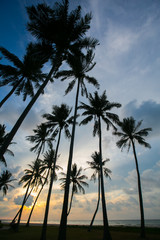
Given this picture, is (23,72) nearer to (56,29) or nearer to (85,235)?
(56,29)

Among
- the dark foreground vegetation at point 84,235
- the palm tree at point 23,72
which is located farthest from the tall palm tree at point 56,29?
the dark foreground vegetation at point 84,235

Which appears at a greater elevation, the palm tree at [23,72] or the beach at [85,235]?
the palm tree at [23,72]

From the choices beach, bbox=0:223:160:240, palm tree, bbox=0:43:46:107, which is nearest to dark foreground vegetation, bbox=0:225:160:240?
beach, bbox=0:223:160:240

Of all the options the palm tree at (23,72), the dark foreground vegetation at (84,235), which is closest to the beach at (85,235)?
the dark foreground vegetation at (84,235)

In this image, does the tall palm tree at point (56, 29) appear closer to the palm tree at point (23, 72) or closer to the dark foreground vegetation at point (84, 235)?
the palm tree at point (23, 72)

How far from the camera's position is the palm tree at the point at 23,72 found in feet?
35.7

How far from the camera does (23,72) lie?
12500 millimetres

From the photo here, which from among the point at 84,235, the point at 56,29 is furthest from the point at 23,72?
the point at 84,235

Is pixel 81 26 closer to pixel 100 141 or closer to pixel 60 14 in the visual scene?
pixel 60 14

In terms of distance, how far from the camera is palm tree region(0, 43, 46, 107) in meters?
10.9

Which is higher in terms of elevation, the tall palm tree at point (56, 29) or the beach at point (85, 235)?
the tall palm tree at point (56, 29)

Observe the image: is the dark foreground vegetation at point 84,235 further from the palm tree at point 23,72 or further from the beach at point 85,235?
the palm tree at point 23,72

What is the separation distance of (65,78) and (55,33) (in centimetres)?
468

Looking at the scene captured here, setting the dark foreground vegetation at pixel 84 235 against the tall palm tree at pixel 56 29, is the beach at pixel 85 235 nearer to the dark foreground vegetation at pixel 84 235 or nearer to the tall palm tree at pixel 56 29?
the dark foreground vegetation at pixel 84 235
